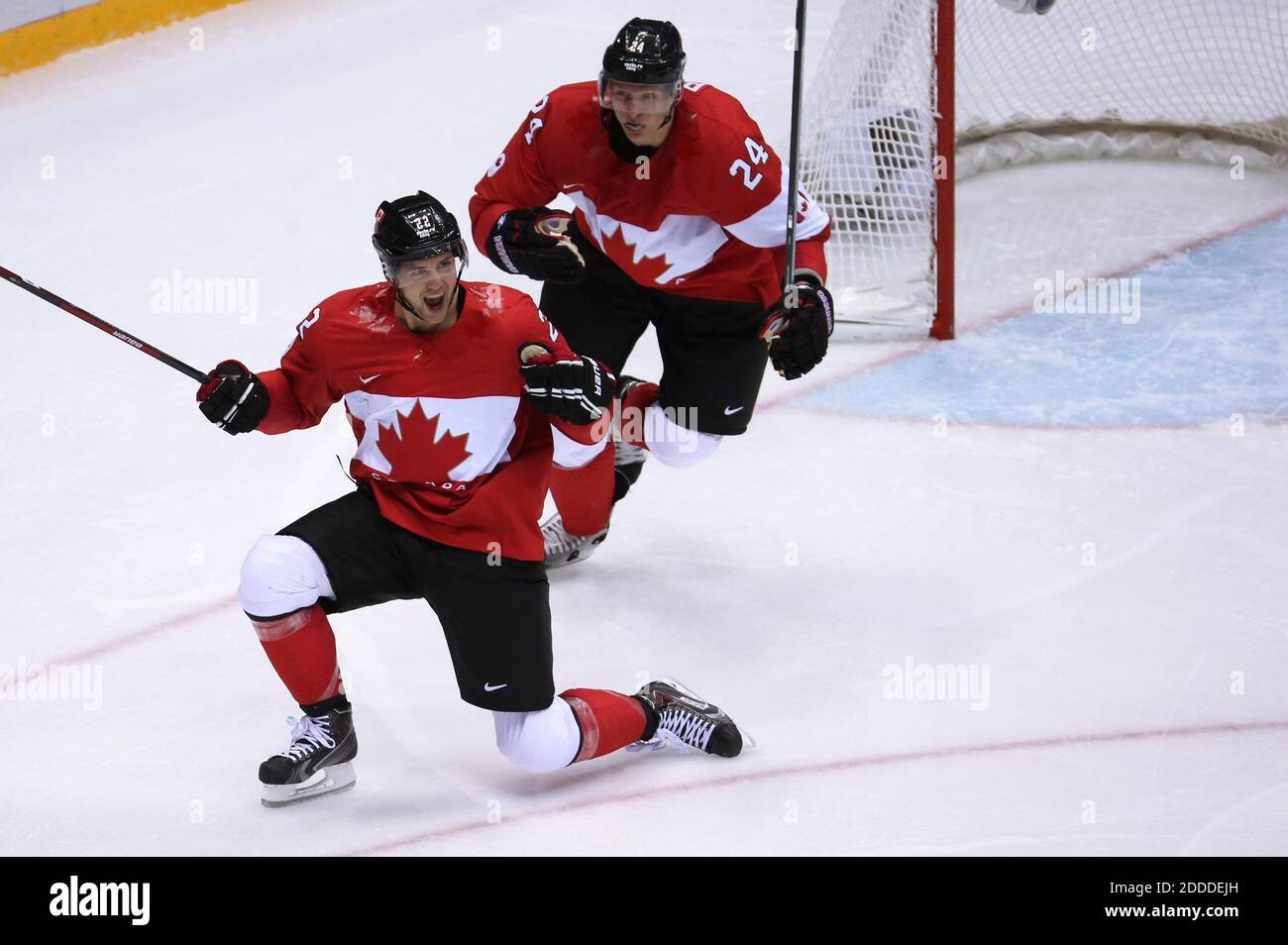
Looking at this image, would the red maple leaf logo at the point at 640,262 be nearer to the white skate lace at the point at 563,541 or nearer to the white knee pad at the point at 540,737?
the white skate lace at the point at 563,541

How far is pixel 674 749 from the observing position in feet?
10.8

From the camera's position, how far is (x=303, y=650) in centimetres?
302

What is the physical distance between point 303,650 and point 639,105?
1.18 m

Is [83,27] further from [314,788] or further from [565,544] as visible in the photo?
[314,788]

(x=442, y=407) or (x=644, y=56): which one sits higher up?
(x=644, y=56)

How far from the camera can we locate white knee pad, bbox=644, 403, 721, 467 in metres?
3.82

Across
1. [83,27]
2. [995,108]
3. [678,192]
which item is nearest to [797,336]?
[678,192]

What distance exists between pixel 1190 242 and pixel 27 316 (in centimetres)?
347

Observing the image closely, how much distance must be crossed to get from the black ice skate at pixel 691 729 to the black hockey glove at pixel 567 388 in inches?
24.4

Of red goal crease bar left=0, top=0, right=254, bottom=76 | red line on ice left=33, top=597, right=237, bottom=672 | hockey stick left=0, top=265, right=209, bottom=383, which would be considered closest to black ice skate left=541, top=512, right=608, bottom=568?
red line on ice left=33, top=597, right=237, bottom=672

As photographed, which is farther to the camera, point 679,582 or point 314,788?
point 679,582

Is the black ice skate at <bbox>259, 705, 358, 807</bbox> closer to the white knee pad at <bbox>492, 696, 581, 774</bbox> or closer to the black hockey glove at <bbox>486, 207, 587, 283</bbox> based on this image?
the white knee pad at <bbox>492, 696, 581, 774</bbox>

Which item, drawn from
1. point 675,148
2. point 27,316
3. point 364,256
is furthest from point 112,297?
point 675,148

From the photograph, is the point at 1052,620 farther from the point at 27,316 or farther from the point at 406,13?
the point at 406,13
